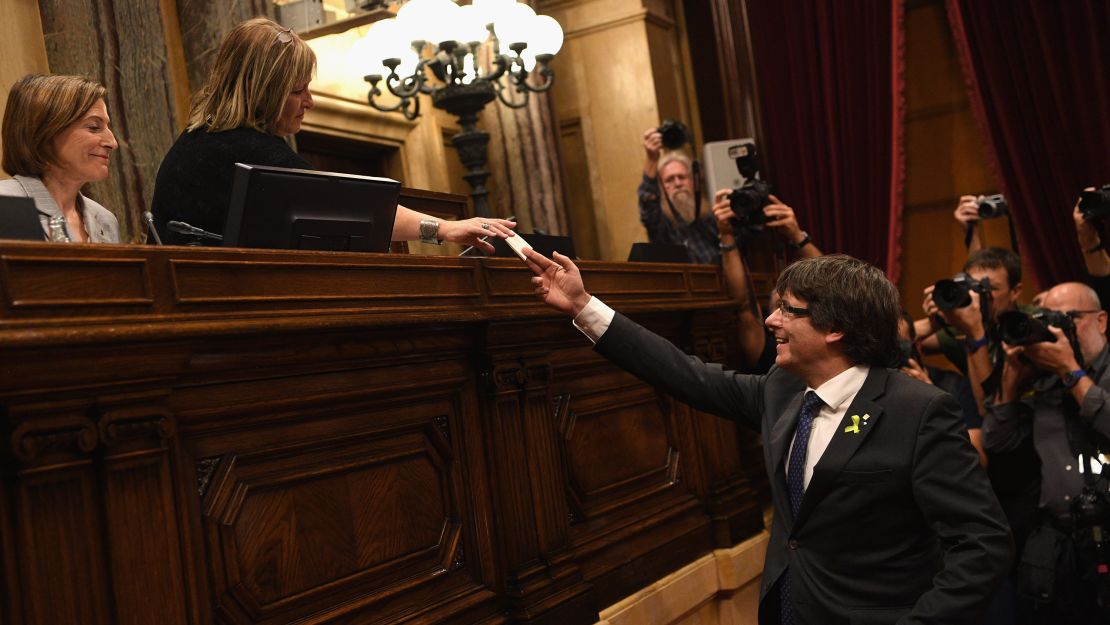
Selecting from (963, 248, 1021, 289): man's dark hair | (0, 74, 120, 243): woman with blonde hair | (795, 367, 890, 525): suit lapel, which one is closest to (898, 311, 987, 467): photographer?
(963, 248, 1021, 289): man's dark hair

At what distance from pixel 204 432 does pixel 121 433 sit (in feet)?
0.56

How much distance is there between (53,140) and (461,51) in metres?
2.52

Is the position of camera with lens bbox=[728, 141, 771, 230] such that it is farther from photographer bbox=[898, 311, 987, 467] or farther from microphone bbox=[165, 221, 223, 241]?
A: microphone bbox=[165, 221, 223, 241]

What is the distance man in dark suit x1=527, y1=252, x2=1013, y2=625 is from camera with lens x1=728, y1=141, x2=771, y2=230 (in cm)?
144

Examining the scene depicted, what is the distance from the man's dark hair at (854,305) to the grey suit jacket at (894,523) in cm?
5

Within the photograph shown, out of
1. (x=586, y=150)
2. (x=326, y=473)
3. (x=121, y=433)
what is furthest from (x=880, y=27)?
(x=121, y=433)

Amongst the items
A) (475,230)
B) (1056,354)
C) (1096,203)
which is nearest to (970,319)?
(1056,354)

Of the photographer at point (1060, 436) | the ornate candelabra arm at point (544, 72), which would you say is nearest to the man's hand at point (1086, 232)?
the photographer at point (1060, 436)

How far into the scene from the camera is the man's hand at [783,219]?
12.2 ft

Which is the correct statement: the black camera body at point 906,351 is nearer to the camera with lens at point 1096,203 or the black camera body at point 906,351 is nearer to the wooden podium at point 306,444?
the camera with lens at point 1096,203

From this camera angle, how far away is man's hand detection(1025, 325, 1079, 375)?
3014 millimetres

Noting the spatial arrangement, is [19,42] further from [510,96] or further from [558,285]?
[510,96]

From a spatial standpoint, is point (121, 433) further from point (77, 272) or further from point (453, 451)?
point (453, 451)

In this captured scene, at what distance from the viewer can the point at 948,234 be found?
5.48 metres
